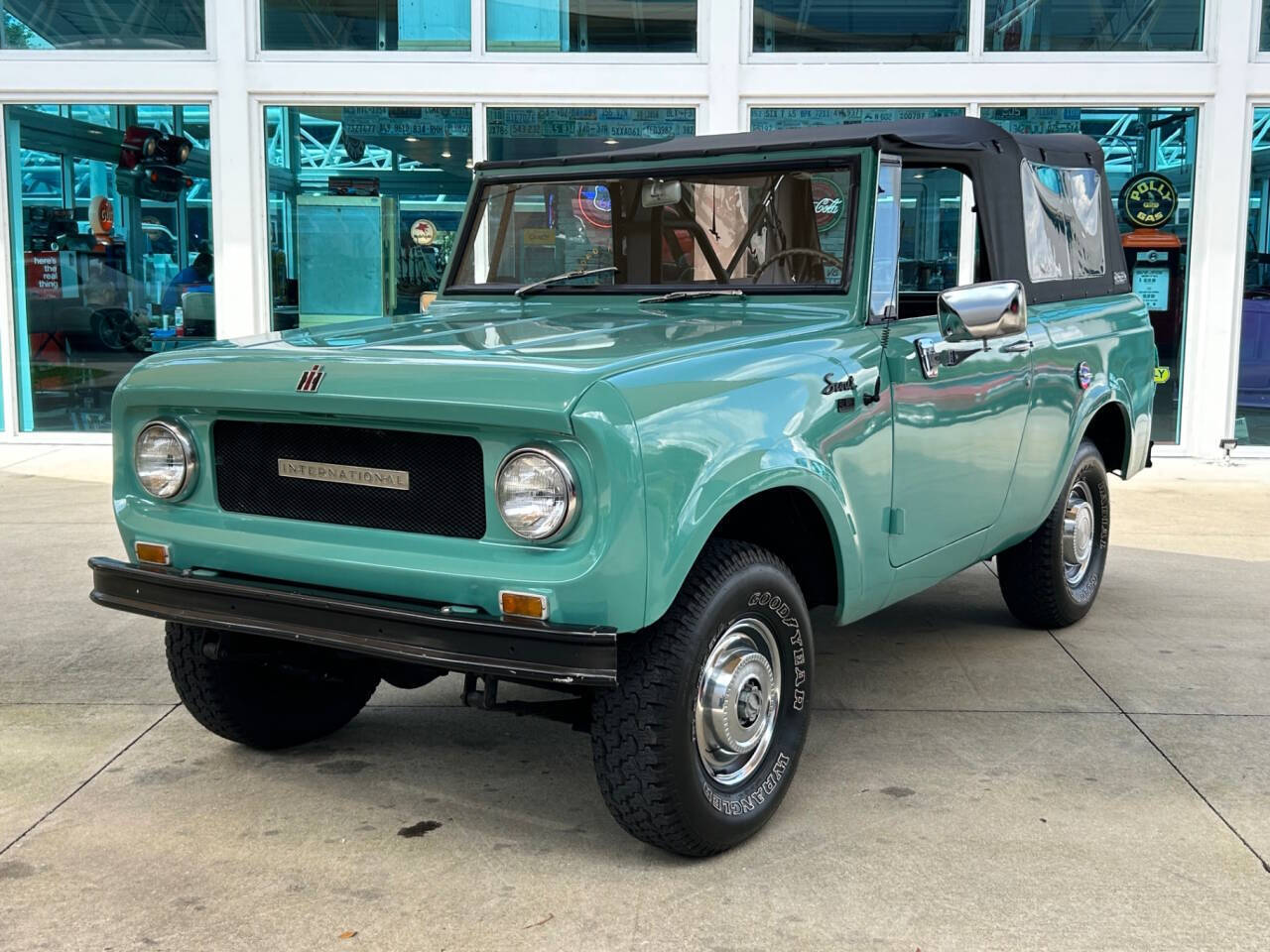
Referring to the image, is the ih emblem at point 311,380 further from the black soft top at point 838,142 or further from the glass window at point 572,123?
the glass window at point 572,123

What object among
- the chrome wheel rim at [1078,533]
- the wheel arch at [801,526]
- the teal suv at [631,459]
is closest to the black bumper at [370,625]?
the teal suv at [631,459]

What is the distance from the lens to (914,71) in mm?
10234

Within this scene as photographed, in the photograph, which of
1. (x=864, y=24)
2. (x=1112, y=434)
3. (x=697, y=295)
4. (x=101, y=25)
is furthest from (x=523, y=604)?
(x=101, y=25)

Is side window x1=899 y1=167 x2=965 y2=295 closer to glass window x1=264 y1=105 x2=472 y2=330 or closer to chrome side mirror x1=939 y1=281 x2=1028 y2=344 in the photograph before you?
chrome side mirror x1=939 y1=281 x2=1028 y2=344

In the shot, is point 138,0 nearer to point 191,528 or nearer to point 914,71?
point 914,71

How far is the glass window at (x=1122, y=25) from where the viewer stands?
1014cm

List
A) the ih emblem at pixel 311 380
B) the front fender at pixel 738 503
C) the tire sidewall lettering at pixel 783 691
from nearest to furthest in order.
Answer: the front fender at pixel 738 503 < the ih emblem at pixel 311 380 < the tire sidewall lettering at pixel 783 691

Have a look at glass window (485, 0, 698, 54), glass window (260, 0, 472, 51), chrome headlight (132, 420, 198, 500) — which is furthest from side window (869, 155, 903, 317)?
glass window (260, 0, 472, 51)

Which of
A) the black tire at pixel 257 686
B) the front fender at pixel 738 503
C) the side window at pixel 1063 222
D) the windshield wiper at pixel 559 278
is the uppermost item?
the side window at pixel 1063 222

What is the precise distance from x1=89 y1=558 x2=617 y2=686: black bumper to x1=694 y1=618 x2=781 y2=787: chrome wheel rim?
Answer: 0.47m

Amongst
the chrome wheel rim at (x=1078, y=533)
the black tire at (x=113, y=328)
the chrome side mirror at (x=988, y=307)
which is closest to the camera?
the chrome side mirror at (x=988, y=307)

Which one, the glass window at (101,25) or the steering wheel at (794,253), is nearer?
the steering wheel at (794,253)

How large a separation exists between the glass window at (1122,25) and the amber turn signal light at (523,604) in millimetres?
8600

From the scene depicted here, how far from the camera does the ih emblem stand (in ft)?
10.8
